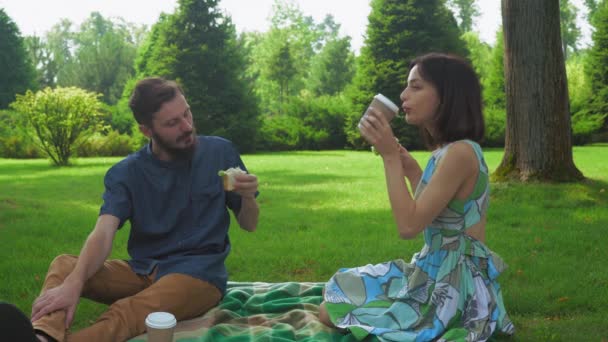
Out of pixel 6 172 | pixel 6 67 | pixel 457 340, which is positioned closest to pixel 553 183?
pixel 457 340

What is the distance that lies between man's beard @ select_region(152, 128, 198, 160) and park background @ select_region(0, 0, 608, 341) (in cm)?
147

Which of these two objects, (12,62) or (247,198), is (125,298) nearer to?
(247,198)

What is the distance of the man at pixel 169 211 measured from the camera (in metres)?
3.33

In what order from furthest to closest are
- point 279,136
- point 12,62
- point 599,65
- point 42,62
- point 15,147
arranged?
point 42,62, point 12,62, point 599,65, point 279,136, point 15,147

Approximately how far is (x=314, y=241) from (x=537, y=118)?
453 cm

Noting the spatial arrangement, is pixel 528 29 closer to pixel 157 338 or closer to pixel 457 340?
pixel 457 340

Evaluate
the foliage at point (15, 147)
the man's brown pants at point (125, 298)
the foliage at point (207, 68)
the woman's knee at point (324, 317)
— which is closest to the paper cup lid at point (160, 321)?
the man's brown pants at point (125, 298)

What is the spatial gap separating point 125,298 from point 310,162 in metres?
14.0

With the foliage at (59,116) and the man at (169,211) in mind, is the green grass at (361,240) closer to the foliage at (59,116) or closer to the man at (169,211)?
the man at (169,211)

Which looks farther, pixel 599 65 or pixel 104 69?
pixel 104 69

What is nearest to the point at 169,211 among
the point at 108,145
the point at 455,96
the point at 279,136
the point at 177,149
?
the point at 177,149

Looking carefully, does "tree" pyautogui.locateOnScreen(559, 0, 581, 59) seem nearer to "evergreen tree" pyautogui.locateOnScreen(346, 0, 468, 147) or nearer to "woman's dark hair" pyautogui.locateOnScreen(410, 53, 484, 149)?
"evergreen tree" pyautogui.locateOnScreen(346, 0, 468, 147)

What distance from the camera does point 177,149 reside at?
3.50 m

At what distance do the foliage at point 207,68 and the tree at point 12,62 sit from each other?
1470 cm
